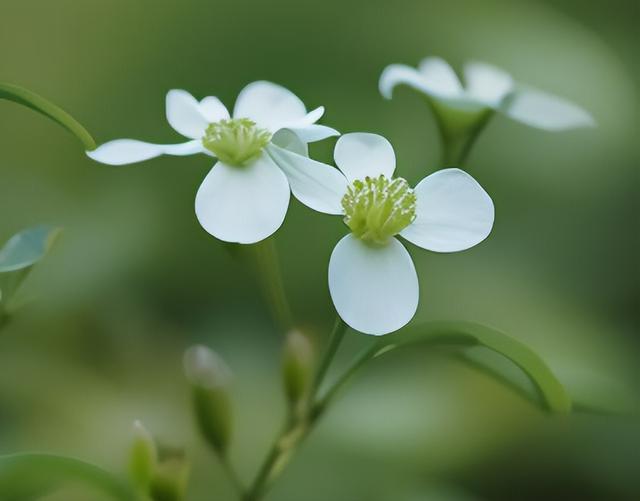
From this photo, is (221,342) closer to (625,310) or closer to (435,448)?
(435,448)

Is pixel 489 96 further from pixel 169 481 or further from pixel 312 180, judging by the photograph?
pixel 169 481

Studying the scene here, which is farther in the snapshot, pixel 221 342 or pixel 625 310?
pixel 625 310

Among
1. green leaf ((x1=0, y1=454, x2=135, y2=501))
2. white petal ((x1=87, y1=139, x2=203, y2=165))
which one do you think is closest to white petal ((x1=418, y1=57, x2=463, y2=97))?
white petal ((x1=87, y1=139, x2=203, y2=165))

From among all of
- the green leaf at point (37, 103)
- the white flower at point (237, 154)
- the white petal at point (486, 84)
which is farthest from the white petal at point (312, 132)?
the white petal at point (486, 84)

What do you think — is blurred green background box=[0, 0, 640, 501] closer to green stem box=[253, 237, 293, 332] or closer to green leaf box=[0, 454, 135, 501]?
green stem box=[253, 237, 293, 332]

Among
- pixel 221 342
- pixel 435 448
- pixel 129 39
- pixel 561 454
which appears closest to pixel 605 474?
pixel 561 454

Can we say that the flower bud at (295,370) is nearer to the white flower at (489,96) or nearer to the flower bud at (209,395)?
the flower bud at (209,395)
